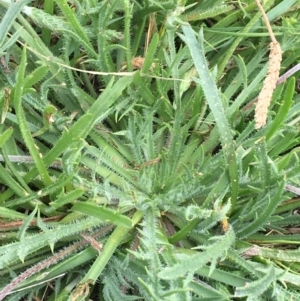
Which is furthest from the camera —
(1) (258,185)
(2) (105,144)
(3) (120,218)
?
(2) (105,144)

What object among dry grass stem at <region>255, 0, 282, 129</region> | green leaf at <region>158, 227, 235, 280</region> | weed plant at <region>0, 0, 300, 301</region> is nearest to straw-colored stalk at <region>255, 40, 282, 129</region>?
dry grass stem at <region>255, 0, 282, 129</region>

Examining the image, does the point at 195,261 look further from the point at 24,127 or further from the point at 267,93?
the point at 24,127

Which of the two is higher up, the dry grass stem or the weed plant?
the dry grass stem

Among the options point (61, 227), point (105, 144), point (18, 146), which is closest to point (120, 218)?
point (61, 227)

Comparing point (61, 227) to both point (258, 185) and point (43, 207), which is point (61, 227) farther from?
point (258, 185)

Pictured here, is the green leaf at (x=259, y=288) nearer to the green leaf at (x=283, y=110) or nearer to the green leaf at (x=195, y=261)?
the green leaf at (x=195, y=261)

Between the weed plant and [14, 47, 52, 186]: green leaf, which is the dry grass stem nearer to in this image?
the weed plant

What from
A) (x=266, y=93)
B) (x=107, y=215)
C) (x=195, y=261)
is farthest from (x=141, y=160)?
(x=266, y=93)

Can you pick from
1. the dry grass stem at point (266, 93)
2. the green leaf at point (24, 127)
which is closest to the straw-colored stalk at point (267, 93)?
the dry grass stem at point (266, 93)
